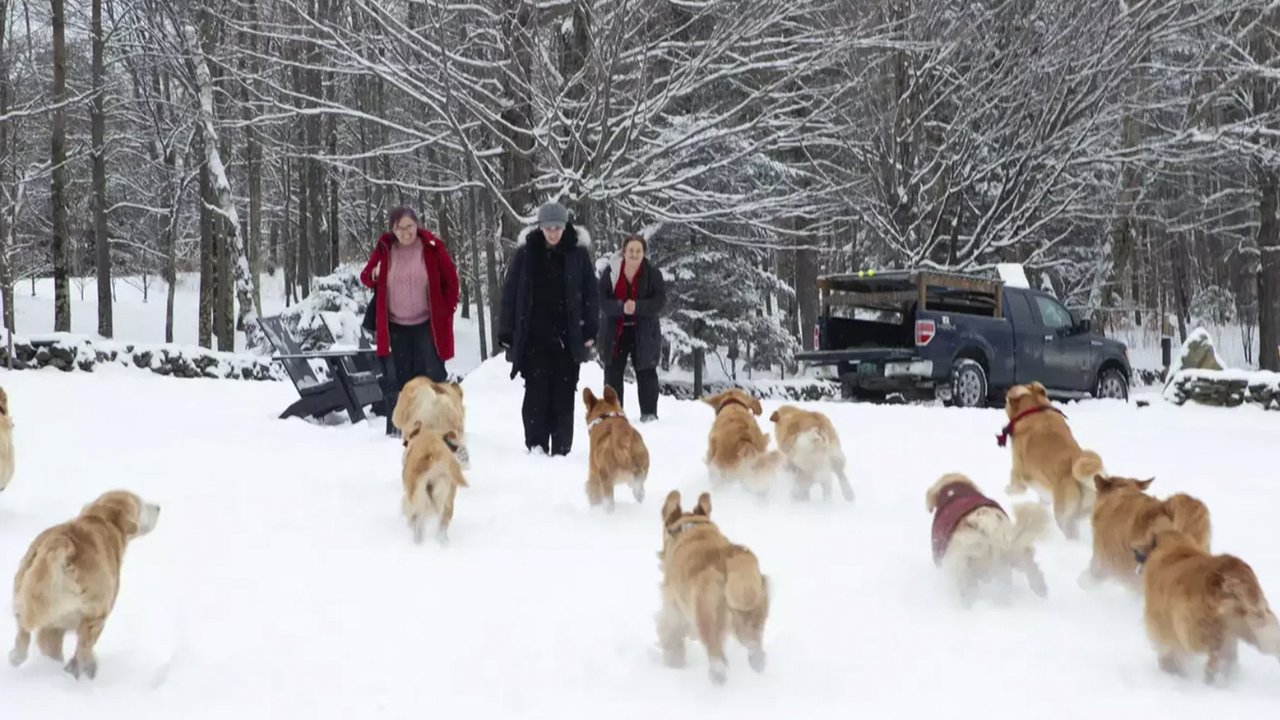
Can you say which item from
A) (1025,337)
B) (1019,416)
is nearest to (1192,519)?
(1019,416)

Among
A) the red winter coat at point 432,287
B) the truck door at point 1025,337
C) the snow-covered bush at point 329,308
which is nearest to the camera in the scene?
the red winter coat at point 432,287

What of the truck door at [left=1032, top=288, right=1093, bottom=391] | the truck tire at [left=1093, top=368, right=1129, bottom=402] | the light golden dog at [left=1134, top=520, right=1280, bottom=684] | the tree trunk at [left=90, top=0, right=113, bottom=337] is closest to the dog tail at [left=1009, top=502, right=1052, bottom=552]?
the light golden dog at [left=1134, top=520, right=1280, bottom=684]

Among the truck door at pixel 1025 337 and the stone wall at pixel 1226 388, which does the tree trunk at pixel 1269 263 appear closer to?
the truck door at pixel 1025 337

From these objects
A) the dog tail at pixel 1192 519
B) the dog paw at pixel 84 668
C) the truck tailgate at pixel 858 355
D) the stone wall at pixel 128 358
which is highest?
→ the stone wall at pixel 128 358

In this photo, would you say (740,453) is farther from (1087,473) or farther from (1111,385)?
(1111,385)

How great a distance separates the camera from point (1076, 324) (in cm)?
1550

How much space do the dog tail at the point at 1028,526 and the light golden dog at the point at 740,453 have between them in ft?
7.26

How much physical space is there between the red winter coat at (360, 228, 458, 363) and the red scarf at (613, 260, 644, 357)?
222 cm

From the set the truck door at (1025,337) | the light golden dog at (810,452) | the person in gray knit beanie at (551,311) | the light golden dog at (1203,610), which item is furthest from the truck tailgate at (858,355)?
the light golden dog at (1203,610)

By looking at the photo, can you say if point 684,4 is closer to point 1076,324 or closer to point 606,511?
point 1076,324

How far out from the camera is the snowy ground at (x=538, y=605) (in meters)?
3.53

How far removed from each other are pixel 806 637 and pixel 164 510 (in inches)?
161

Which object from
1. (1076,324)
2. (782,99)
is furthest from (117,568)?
(1076,324)

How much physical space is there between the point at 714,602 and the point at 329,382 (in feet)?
26.2
